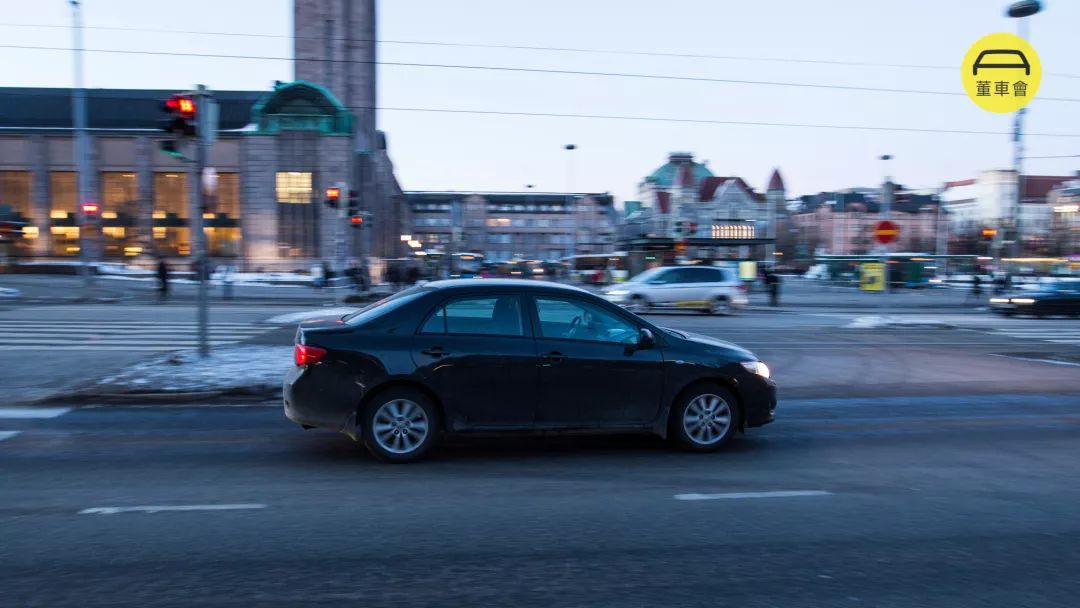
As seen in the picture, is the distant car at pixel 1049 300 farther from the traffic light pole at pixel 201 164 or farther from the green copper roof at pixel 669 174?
the green copper roof at pixel 669 174

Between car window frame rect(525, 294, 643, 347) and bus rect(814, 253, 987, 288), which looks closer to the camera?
car window frame rect(525, 294, 643, 347)

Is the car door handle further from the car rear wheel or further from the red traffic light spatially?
the car rear wheel

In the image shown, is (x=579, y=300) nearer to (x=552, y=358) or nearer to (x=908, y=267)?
(x=552, y=358)

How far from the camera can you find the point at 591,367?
22.6 feet

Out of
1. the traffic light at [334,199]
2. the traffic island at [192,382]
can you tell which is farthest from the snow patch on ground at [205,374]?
the traffic light at [334,199]

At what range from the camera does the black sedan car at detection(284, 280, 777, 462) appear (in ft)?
21.7

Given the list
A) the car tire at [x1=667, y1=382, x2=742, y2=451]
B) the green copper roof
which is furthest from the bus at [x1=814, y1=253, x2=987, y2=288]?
the car tire at [x1=667, y1=382, x2=742, y2=451]

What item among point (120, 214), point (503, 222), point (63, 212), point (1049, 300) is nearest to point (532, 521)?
point (1049, 300)

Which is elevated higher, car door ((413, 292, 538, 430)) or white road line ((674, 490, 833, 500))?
car door ((413, 292, 538, 430))

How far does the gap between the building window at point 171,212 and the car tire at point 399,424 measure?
60.9 meters

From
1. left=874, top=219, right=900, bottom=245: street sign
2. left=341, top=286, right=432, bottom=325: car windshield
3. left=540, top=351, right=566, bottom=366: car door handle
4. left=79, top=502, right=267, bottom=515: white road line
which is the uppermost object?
left=874, top=219, right=900, bottom=245: street sign

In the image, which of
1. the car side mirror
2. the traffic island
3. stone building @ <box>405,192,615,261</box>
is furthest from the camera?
stone building @ <box>405,192,615,261</box>

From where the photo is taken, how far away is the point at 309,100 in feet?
190

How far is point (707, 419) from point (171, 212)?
6354 centimetres
